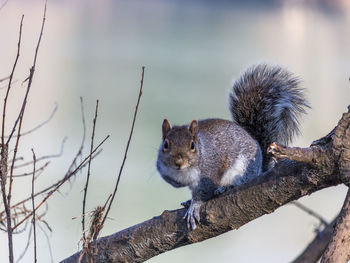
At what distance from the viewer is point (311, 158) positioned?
1135 mm

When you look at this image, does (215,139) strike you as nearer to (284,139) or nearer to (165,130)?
(165,130)

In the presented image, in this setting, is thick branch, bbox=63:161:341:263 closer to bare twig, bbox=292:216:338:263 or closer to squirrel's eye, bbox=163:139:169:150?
squirrel's eye, bbox=163:139:169:150

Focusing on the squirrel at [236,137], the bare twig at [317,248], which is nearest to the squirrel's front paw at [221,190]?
the squirrel at [236,137]

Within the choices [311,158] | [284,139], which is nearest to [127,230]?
[311,158]

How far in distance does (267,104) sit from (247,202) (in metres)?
0.73

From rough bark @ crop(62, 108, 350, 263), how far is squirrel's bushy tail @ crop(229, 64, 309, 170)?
0.60 metres

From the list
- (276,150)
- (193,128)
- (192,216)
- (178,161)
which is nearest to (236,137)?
(193,128)

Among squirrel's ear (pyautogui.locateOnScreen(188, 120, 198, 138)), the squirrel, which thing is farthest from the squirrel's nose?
squirrel's ear (pyautogui.locateOnScreen(188, 120, 198, 138))

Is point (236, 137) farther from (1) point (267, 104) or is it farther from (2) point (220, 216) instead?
(2) point (220, 216)

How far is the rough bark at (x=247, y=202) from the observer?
114 centimetres

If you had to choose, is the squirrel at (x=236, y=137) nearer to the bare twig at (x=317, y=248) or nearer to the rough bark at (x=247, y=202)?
the rough bark at (x=247, y=202)

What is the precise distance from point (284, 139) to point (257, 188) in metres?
0.71

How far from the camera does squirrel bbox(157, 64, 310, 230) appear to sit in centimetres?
168

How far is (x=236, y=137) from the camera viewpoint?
1.83 meters
